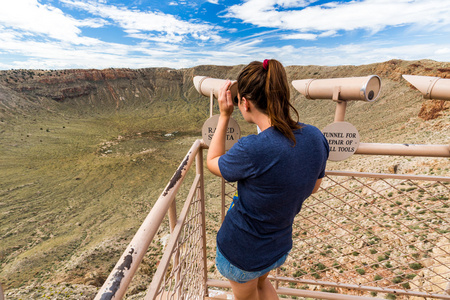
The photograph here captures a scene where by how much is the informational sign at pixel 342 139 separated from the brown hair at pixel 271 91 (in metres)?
0.63

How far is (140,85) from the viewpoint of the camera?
165 feet

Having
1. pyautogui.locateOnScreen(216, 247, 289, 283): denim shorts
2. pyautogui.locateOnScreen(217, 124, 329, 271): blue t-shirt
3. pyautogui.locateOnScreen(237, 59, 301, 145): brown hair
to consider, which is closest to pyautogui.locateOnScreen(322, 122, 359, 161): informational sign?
pyautogui.locateOnScreen(217, 124, 329, 271): blue t-shirt

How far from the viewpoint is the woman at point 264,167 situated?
3.08 feet

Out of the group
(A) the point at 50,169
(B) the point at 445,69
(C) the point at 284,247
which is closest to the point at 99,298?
(C) the point at 284,247

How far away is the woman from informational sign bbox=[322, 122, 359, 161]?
54 cm

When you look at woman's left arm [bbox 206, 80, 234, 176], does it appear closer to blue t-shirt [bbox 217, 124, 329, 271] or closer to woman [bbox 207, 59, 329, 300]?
woman [bbox 207, 59, 329, 300]

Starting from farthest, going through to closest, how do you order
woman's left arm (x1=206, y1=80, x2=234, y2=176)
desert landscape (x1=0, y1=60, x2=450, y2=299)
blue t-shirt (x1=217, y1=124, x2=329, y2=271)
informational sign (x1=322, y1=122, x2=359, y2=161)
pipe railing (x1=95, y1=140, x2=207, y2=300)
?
1. desert landscape (x1=0, y1=60, x2=450, y2=299)
2. informational sign (x1=322, y1=122, x2=359, y2=161)
3. woman's left arm (x1=206, y1=80, x2=234, y2=176)
4. blue t-shirt (x1=217, y1=124, x2=329, y2=271)
5. pipe railing (x1=95, y1=140, x2=207, y2=300)

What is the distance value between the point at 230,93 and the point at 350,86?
0.75 m

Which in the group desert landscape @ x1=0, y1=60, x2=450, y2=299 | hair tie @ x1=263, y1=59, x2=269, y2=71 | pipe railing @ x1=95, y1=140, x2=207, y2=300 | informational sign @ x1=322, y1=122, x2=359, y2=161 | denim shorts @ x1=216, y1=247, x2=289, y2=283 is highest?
hair tie @ x1=263, y1=59, x2=269, y2=71

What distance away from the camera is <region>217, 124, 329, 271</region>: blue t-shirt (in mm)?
929

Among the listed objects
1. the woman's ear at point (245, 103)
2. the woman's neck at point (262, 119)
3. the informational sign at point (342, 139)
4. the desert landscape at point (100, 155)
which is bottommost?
the desert landscape at point (100, 155)

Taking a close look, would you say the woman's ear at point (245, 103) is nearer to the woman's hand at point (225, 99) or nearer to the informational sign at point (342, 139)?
the woman's hand at point (225, 99)

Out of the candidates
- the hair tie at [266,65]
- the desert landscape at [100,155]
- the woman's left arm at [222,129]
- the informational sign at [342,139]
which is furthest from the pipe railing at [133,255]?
the desert landscape at [100,155]

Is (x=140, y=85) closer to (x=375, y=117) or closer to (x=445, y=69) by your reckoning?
(x=375, y=117)
